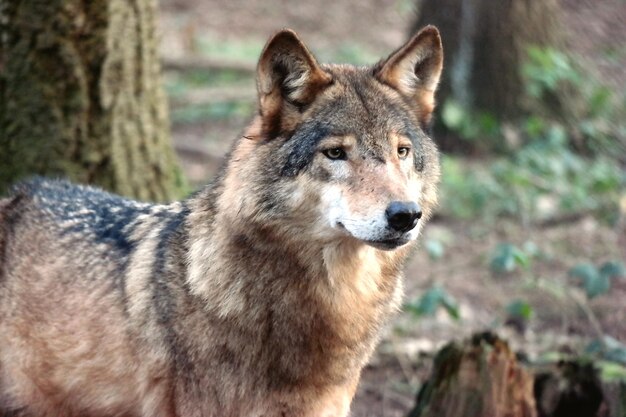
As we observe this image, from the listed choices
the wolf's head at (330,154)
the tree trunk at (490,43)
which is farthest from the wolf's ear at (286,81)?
the tree trunk at (490,43)

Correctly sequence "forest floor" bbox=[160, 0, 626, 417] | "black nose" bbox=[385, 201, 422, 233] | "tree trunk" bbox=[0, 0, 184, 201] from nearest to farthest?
"black nose" bbox=[385, 201, 422, 233] → "tree trunk" bbox=[0, 0, 184, 201] → "forest floor" bbox=[160, 0, 626, 417]

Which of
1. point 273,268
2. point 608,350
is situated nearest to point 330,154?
point 273,268

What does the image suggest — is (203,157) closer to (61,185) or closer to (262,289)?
(61,185)

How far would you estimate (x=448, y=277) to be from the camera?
346 inches

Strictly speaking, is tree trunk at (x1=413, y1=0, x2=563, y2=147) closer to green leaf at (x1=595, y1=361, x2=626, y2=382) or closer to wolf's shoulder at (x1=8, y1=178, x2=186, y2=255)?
green leaf at (x1=595, y1=361, x2=626, y2=382)

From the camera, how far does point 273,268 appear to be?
14.7ft

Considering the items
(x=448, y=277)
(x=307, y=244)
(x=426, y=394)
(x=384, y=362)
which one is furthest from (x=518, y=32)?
(x=307, y=244)

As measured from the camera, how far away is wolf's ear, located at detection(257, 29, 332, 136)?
434cm

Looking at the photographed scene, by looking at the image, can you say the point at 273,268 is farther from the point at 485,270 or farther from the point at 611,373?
the point at 485,270

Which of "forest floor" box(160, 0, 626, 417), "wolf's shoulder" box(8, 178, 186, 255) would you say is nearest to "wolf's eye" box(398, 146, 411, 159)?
"wolf's shoulder" box(8, 178, 186, 255)

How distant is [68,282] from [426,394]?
7.44ft

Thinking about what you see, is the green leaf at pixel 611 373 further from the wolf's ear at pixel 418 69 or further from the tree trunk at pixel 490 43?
the tree trunk at pixel 490 43

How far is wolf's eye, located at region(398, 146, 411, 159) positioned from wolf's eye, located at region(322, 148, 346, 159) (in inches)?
12.6

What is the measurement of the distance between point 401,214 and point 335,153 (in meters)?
0.52
